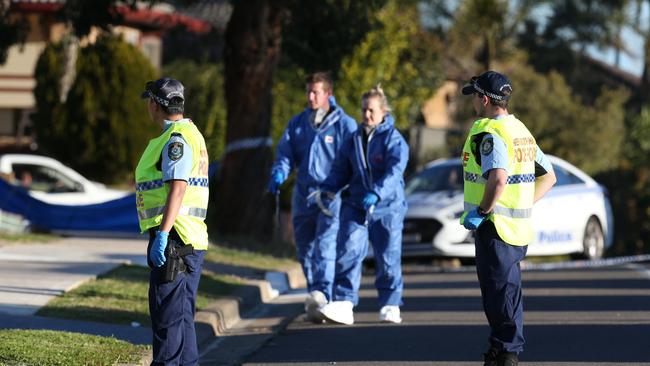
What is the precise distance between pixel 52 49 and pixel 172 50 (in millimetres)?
12753

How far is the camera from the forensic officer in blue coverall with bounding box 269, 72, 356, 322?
11211 mm

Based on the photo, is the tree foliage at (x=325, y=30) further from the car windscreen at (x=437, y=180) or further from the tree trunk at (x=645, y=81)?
the tree trunk at (x=645, y=81)

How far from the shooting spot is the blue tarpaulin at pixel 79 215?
59.5 feet

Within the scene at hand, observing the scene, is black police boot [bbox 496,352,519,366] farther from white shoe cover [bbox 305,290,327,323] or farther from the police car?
the police car

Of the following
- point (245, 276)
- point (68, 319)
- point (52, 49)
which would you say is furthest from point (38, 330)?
point (52, 49)

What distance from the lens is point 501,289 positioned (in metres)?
7.84

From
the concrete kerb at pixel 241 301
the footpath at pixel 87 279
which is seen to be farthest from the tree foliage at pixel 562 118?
the concrete kerb at pixel 241 301

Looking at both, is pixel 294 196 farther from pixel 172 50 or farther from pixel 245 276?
pixel 172 50

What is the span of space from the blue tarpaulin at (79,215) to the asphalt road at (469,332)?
4.74 m

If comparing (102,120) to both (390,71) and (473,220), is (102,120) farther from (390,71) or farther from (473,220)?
(473,220)

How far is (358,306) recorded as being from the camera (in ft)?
41.9

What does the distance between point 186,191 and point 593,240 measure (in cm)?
1272

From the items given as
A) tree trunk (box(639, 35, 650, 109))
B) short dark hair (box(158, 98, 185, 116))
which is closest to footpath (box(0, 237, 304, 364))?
short dark hair (box(158, 98, 185, 116))

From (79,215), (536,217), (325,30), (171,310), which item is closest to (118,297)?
(171,310)
